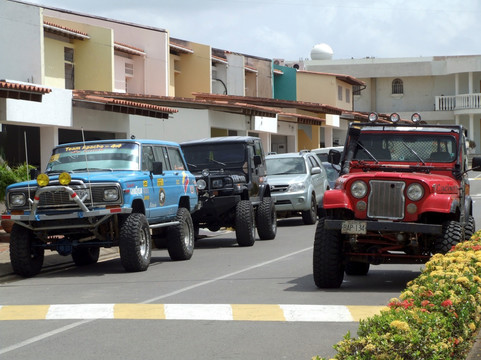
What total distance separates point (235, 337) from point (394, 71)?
59.9 meters

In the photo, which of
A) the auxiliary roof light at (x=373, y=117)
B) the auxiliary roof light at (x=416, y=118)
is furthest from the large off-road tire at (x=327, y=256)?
the auxiliary roof light at (x=416, y=118)

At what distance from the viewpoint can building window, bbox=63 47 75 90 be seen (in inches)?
1259

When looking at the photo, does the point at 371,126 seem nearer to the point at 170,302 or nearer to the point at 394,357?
the point at 170,302

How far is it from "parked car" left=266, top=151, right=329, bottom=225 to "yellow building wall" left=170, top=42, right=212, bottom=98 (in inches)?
565

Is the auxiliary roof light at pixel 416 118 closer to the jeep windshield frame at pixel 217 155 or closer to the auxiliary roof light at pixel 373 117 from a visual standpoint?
the auxiliary roof light at pixel 373 117

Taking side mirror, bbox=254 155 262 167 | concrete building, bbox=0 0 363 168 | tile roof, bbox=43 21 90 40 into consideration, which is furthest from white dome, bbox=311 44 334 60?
side mirror, bbox=254 155 262 167

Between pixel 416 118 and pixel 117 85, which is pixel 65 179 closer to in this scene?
pixel 416 118

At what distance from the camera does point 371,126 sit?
1340cm

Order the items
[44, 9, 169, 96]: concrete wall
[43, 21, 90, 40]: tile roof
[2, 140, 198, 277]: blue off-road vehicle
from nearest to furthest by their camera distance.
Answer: [2, 140, 198, 277]: blue off-road vehicle
[43, 21, 90, 40]: tile roof
[44, 9, 169, 96]: concrete wall

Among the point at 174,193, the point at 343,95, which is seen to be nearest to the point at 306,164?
the point at 174,193

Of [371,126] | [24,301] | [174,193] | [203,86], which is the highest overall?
[203,86]

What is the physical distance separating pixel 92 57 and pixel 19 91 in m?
12.3

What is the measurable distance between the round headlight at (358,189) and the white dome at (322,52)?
57.5 metres

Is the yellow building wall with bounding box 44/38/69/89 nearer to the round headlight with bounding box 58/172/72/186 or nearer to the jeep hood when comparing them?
the round headlight with bounding box 58/172/72/186
